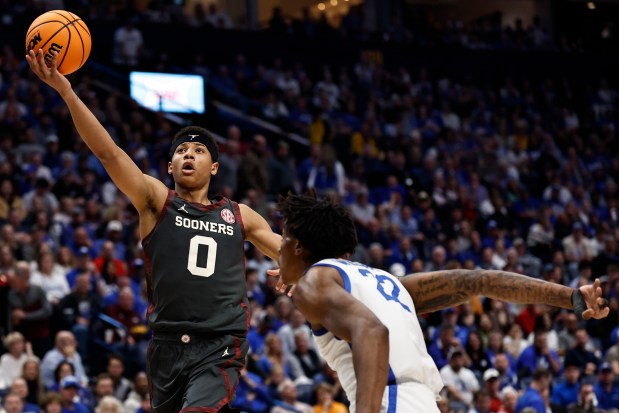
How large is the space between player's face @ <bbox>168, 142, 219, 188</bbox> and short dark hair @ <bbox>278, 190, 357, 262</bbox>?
73.6 inches

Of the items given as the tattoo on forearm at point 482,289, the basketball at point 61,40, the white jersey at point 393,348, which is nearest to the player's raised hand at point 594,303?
the tattoo on forearm at point 482,289

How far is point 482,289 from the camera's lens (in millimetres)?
4758

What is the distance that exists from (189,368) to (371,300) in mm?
2018

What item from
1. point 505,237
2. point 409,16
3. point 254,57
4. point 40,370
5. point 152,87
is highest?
point 409,16

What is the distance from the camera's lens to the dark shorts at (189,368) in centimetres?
595

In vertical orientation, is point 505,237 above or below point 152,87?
below

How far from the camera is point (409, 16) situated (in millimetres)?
31438

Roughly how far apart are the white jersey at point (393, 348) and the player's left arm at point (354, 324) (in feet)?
0.33

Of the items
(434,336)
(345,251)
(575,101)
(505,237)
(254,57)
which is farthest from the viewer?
(575,101)

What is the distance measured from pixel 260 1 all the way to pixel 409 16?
4510 millimetres

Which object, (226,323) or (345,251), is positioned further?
(226,323)

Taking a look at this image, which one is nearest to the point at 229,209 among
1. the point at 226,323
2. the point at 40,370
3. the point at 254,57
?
the point at 226,323

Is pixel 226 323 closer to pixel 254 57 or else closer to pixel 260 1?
pixel 254 57

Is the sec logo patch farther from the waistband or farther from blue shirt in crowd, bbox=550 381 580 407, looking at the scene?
blue shirt in crowd, bbox=550 381 580 407
